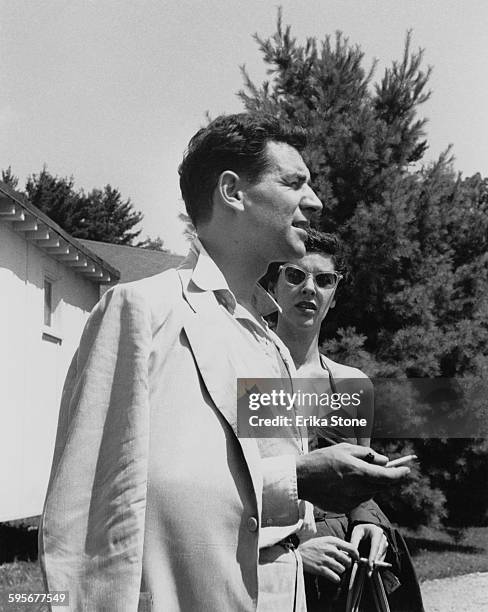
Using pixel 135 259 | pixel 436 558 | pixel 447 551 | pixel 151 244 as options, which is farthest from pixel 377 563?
pixel 151 244

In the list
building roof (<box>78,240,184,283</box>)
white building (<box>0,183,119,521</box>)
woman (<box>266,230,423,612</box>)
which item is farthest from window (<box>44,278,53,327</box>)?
building roof (<box>78,240,184,283</box>)

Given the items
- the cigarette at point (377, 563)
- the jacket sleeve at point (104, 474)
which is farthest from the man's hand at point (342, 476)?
the cigarette at point (377, 563)

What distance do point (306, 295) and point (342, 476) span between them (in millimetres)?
1255

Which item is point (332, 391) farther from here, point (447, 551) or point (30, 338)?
point (447, 551)

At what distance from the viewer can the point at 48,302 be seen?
964 centimetres

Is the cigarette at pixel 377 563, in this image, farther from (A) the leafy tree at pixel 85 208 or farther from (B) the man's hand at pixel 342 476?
(A) the leafy tree at pixel 85 208

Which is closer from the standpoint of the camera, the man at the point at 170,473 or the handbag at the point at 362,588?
the man at the point at 170,473

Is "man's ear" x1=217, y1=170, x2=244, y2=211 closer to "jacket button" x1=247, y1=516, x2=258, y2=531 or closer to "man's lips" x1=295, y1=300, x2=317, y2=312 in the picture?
"jacket button" x1=247, y1=516, x2=258, y2=531

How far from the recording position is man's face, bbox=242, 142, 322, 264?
5.94ft

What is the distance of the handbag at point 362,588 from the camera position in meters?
2.32

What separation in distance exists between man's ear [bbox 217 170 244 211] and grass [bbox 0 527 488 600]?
194 inches

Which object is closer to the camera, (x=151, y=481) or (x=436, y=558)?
(x=151, y=481)

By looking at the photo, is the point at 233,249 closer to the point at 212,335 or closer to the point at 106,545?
the point at 212,335

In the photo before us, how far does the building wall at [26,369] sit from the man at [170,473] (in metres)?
6.53
